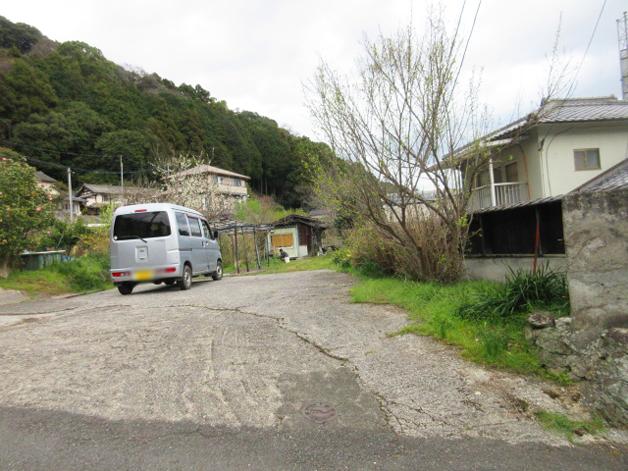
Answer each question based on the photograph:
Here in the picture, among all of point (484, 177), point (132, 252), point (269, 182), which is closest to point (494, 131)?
point (132, 252)

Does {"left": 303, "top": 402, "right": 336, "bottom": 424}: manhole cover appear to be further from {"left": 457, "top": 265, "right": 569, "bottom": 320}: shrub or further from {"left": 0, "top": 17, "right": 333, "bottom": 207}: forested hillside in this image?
{"left": 0, "top": 17, "right": 333, "bottom": 207}: forested hillside

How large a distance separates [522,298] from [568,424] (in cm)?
199

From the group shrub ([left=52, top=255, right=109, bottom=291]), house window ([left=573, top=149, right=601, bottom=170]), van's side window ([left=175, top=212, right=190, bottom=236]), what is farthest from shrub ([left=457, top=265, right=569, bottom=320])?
shrub ([left=52, top=255, right=109, bottom=291])

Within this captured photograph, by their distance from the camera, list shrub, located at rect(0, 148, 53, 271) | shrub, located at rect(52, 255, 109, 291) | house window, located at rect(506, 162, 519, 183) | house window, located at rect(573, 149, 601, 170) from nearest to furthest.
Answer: shrub, located at rect(0, 148, 53, 271)
shrub, located at rect(52, 255, 109, 291)
house window, located at rect(573, 149, 601, 170)
house window, located at rect(506, 162, 519, 183)

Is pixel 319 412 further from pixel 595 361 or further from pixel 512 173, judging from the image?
pixel 512 173

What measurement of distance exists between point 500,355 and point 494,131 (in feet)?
13.5

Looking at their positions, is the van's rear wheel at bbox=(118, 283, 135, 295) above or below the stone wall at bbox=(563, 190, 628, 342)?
below

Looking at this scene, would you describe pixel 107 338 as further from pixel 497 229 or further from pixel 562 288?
pixel 497 229

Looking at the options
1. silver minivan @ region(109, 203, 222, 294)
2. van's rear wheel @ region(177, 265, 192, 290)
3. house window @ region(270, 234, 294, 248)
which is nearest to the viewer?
silver minivan @ region(109, 203, 222, 294)

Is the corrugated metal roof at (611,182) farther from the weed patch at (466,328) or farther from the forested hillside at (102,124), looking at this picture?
the forested hillside at (102,124)

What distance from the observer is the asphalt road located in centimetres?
261

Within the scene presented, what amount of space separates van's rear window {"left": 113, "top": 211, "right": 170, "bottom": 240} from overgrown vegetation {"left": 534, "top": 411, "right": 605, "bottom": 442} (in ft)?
28.1

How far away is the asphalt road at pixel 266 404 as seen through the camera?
2.61m

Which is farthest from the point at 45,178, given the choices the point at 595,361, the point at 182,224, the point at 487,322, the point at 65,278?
the point at 595,361
